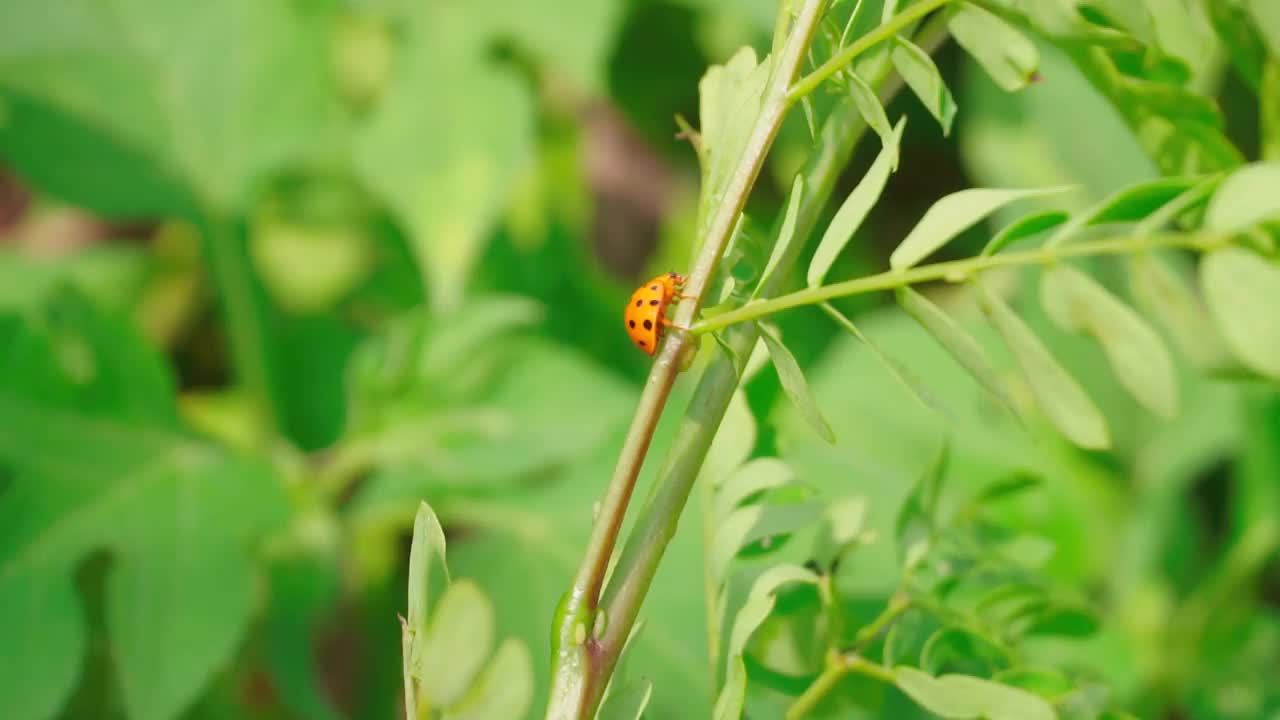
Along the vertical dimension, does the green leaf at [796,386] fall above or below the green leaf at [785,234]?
below

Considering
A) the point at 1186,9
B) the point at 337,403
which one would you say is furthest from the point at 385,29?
the point at 1186,9

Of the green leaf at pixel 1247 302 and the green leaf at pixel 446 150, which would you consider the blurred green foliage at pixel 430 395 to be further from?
the green leaf at pixel 1247 302

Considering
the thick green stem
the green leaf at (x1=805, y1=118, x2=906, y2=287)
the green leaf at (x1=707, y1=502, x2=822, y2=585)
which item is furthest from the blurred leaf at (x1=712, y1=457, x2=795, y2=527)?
the thick green stem

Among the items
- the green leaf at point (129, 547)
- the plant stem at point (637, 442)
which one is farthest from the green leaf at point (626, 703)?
the green leaf at point (129, 547)

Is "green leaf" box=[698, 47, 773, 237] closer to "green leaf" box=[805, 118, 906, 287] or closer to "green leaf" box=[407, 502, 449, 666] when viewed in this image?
"green leaf" box=[805, 118, 906, 287]

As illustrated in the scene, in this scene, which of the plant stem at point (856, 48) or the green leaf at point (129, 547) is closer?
the plant stem at point (856, 48)

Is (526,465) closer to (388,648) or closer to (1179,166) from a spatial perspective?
(388,648)

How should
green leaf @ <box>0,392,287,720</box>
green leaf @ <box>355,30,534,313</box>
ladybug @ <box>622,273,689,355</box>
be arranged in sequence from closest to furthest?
ladybug @ <box>622,273,689,355</box> → green leaf @ <box>0,392,287,720</box> → green leaf @ <box>355,30,534,313</box>

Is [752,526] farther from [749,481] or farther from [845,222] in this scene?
[845,222]
